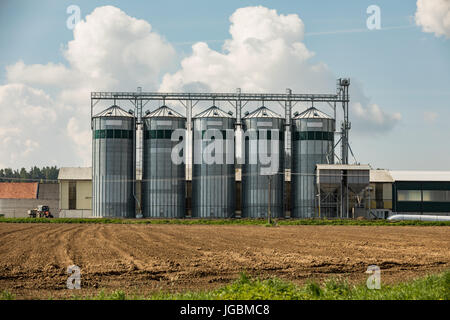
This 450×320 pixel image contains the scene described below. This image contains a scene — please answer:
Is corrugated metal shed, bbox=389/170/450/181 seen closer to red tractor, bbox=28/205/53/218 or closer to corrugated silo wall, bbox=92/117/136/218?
corrugated silo wall, bbox=92/117/136/218

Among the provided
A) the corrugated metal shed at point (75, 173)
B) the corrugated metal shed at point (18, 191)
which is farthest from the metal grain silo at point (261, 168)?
the corrugated metal shed at point (18, 191)

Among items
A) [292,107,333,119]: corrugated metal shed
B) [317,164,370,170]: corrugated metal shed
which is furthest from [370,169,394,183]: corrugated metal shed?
[292,107,333,119]: corrugated metal shed

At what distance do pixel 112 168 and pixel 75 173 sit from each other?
979 centimetres

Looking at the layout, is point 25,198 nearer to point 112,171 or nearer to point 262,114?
point 112,171

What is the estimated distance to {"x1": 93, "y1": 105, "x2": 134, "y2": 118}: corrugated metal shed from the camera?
7381 centimetres

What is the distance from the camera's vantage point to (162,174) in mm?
72375

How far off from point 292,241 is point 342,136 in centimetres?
4218

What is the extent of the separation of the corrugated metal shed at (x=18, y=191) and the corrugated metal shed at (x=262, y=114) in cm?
4149

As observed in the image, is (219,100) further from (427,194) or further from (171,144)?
(427,194)

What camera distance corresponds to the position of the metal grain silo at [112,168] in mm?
72750

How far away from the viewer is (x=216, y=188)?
7238cm

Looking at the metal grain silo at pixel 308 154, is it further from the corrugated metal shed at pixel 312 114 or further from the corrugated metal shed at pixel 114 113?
the corrugated metal shed at pixel 114 113

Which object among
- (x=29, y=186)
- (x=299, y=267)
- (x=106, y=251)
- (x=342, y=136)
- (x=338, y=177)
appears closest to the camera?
(x=299, y=267)

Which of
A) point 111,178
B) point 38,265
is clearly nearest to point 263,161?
point 111,178
